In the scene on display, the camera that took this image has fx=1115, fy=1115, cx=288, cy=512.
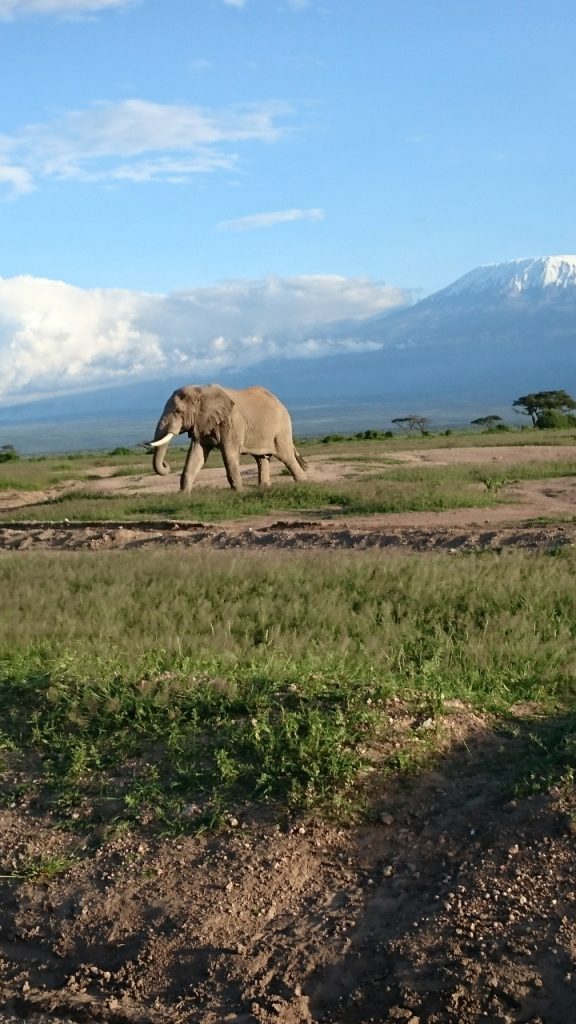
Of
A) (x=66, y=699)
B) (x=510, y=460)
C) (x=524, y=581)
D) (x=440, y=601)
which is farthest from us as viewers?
(x=510, y=460)

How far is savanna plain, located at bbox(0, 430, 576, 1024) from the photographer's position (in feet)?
14.1

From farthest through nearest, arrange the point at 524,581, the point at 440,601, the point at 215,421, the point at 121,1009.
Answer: the point at 215,421 < the point at 524,581 < the point at 440,601 < the point at 121,1009

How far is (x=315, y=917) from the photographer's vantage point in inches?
182

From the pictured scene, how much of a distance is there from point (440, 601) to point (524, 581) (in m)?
1.16

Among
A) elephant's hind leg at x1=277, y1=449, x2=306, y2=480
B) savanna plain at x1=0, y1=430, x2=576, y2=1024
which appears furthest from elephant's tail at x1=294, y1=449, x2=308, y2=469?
savanna plain at x1=0, y1=430, x2=576, y2=1024

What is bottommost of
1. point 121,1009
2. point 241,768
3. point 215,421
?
point 121,1009

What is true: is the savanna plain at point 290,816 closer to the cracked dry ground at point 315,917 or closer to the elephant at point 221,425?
the cracked dry ground at point 315,917

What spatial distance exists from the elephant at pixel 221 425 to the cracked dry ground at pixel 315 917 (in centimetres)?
1630

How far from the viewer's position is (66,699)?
6.39 meters

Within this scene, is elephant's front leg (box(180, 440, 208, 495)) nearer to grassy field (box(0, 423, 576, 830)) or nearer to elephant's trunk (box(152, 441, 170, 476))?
elephant's trunk (box(152, 441, 170, 476))

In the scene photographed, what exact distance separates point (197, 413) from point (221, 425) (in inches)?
20.9

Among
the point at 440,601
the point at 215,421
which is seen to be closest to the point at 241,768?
the point at 440,601

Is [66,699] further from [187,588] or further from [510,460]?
[510,460]

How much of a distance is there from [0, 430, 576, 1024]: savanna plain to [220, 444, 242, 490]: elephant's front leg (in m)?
12.3
